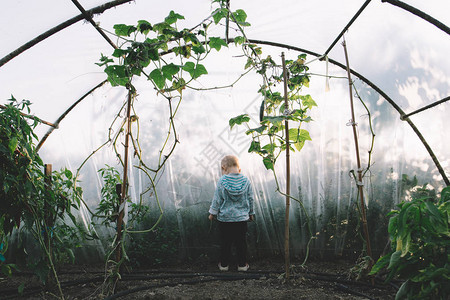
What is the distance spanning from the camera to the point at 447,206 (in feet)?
5.49

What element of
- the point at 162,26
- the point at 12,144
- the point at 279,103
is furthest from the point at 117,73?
the point at 279,103

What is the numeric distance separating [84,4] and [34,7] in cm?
39

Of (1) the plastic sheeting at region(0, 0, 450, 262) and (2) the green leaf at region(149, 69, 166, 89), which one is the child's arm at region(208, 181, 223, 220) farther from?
(2) the green leaf at region(149, 69, 166, 89)

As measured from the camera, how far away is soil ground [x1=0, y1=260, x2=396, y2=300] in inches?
99.2

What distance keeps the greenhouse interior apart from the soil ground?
0.02 metres

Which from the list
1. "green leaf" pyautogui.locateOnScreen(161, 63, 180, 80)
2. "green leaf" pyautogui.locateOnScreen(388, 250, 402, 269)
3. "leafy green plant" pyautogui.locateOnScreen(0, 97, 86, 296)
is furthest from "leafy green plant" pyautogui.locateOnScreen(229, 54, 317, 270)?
"leafy green plant" pyautogui.locateOnScreen(0, 97, 86, 296)

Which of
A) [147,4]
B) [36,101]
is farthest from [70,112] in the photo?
[147,4]

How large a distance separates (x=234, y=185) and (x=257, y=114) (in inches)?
35.4

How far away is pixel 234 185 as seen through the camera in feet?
12.0

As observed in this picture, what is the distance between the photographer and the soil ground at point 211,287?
2.52m

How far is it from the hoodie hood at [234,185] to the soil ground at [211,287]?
803 millimetres

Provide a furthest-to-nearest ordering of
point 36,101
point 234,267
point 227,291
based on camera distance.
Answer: point 234,267, point 36,101, point 227,291

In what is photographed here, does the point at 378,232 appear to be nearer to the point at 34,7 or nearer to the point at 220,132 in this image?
the point at 220,132

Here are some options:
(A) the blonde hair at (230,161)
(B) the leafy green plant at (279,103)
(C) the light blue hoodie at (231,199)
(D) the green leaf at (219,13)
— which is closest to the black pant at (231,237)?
(C) the light blue hoodie at (231,199)
